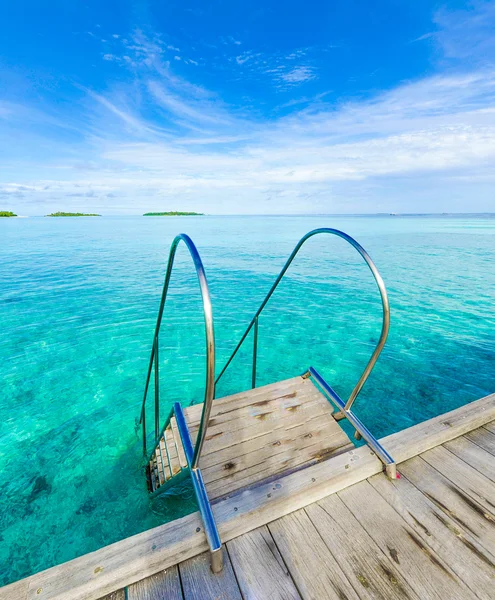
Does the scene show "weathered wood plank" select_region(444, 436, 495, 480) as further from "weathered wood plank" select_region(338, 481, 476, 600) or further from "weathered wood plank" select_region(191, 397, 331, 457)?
"weathered wood plank" select_region(191, 397, 331, 457)

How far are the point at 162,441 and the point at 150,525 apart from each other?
0.99m

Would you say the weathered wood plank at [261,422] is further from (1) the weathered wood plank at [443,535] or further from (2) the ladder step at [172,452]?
(1) the weathered wood plank at [443,535]

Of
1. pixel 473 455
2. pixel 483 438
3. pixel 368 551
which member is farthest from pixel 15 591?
pixel 483 438

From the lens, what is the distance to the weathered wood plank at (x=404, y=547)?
1.51 m

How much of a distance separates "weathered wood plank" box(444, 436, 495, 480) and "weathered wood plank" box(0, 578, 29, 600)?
9.42 feet

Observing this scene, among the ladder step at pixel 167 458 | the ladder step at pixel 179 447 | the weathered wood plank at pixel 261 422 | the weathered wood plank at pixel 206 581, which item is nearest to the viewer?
the weathered wood plank at pixel 206 581

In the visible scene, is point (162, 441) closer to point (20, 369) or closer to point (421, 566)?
point (421, 566)

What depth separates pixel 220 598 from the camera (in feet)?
4.77

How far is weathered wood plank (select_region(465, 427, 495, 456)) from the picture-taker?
94.2 inches

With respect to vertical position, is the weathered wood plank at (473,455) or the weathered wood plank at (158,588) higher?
the weathered wood plank at (158,588)

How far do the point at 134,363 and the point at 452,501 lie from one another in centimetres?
646

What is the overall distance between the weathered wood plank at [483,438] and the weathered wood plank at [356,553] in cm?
140

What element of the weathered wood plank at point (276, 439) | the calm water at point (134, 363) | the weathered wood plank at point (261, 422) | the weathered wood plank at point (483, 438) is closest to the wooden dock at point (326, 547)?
the weathered wood plank at point (483, 438)

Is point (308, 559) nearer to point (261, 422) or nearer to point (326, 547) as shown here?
point (326, 547)
